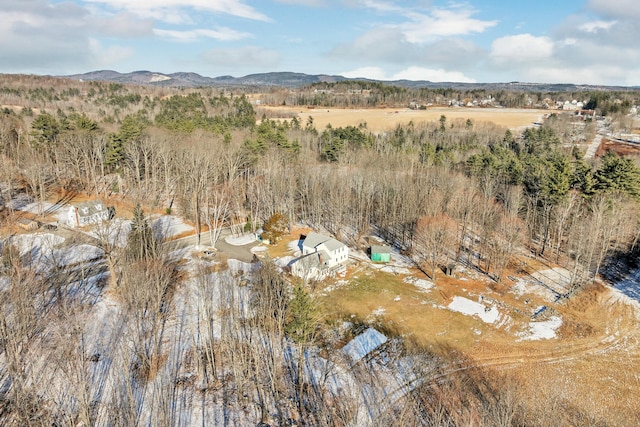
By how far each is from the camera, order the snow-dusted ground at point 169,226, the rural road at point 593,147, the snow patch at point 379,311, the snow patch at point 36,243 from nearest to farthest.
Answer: the snow patch at point 379,311 < the snow patch at point 36,243 < the snow-dusted ground at point 169,226 < the rural road at point 593,147

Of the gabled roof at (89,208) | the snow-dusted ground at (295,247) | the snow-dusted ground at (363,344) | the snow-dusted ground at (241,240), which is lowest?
the snow-dusted ground at (363,344)

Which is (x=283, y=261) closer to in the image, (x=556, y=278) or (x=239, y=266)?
(x=239, y=266)

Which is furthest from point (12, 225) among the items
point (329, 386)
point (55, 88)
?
point (55, 88)

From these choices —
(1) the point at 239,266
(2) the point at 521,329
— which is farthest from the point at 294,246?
(2) the point at 521,329

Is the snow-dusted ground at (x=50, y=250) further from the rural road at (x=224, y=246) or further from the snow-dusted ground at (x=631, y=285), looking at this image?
the snow-dusted ground at (x=631, y=285)

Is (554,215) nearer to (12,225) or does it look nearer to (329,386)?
(329,386)

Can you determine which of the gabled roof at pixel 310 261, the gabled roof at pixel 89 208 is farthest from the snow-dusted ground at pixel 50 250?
the gabled roof at pixel 310 261
